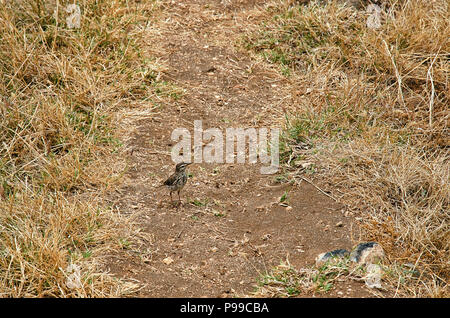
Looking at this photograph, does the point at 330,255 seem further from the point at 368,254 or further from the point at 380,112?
the point at 380,112

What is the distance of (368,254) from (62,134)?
3328 millimetres

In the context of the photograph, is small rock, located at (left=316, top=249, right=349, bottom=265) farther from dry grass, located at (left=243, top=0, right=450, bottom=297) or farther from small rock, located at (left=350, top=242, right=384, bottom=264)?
dry grass, located at (left=243, top=0, right=450, bottom=297)

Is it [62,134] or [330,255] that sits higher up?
[62,134]

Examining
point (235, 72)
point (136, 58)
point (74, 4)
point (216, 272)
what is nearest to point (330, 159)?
point (216, 272)

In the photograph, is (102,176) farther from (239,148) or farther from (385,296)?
(385,296)

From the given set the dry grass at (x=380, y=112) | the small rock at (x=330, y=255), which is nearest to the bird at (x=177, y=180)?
the dry grass at (x=380, y=112)

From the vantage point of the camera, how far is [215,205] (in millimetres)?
5438

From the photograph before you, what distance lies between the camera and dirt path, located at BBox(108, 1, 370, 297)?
4.67 meters

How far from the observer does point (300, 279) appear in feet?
14.5

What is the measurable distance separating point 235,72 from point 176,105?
1038mm

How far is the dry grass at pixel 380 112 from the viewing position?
15.9 feet

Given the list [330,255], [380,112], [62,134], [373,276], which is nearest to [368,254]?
[373,276]

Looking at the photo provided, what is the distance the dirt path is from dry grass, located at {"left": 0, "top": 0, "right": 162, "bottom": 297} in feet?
0.86

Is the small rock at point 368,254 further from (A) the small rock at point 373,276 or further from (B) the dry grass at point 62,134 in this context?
(B) the dry grass at point 62,134
